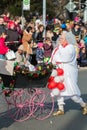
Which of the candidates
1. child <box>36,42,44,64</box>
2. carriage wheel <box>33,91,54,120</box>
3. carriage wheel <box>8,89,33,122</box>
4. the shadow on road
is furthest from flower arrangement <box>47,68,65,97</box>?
child <box>36,42,44,64</box>

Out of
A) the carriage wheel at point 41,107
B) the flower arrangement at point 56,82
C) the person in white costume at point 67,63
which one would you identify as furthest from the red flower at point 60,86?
the carriage wheel at point 41,107

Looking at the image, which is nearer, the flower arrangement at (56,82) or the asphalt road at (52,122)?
the asphalt road at (52,122)

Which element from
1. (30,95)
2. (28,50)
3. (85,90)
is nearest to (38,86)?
(30,95)

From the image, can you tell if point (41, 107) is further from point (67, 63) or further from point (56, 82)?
point (67, 63)

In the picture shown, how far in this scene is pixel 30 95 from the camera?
993 centimetres

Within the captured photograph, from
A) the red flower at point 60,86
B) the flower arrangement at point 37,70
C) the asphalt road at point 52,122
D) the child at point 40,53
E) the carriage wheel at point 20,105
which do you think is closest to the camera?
the asphalt road at point 52,122

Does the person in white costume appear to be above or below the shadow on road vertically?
above

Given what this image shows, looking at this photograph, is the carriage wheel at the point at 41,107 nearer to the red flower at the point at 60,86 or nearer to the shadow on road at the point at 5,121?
the red flower at the point at 60,86

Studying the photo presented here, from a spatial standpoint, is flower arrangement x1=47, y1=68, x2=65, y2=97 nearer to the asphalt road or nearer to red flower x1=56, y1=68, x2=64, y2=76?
red flower x1=56, y1=68, x2=64, y2=76

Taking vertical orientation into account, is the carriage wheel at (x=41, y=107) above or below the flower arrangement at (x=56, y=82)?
below

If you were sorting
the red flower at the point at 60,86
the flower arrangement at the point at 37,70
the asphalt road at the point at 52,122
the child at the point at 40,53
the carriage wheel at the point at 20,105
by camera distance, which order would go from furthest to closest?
the child at the point at 40,53 → the red flower at the point at 60,86 → the carriage wheel at the point at 20,105 → the flower arrangement at the point at 37,70 → the asphalt road at the point at 52,122

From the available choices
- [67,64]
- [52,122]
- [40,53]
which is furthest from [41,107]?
[40,53]

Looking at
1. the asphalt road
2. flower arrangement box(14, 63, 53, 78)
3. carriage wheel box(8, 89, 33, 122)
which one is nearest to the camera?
the asphalt road

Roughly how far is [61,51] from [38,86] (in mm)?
917
